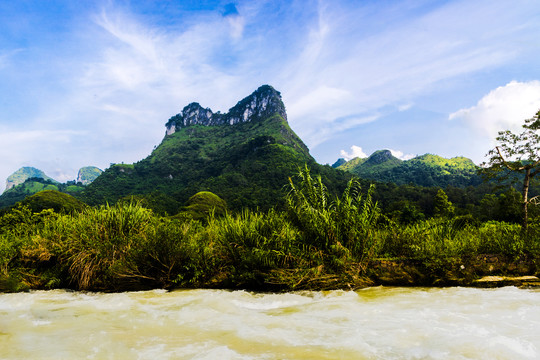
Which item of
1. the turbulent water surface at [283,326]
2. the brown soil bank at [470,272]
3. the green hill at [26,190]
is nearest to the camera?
the turbulent water surface at [283,326]

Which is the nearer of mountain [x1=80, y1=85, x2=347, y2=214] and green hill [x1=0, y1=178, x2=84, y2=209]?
mountain [x1=80, y1=85, x2=347, y2=214]

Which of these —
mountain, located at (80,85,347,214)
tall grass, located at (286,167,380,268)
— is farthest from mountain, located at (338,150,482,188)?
tall grass, located at (286,167,380,268)

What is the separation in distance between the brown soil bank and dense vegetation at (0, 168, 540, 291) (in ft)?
0.10

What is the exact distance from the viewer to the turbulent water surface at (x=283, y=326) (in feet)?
9.00

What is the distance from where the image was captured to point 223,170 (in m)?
123

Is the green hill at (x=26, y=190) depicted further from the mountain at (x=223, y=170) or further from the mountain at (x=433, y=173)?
the mountain at (x=433, y=173)

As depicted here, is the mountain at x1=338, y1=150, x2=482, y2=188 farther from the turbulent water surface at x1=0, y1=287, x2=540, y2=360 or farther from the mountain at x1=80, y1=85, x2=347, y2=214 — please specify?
the turbulent water surface at x1=0, y1=287, x2=540, y2=360

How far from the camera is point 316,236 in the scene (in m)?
5.00

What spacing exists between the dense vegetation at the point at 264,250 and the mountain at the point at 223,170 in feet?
147

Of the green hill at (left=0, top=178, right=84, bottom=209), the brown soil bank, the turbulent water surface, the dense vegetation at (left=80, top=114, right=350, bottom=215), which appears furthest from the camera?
the green hill at (left=0, top=178, right=84, bottom=209)

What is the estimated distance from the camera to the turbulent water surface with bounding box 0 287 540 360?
2.74m

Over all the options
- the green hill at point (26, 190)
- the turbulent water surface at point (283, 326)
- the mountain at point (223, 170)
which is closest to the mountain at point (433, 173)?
the mountain at point (223, 170)

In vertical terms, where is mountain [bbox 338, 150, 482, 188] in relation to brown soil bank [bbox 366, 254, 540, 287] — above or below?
above

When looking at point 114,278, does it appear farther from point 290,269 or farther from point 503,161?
point 503,161
